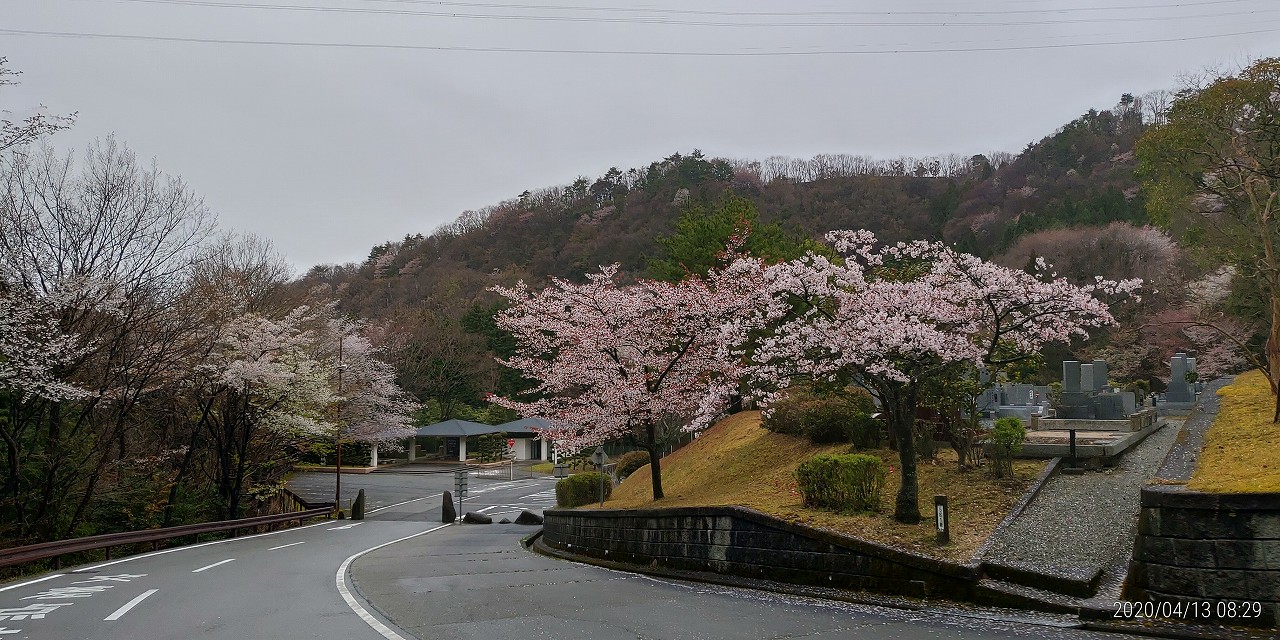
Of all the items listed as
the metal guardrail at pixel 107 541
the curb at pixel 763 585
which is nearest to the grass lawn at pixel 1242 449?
the curb at pixel 763 585

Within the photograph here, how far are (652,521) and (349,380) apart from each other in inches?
1126

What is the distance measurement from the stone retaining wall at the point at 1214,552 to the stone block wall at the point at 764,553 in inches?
74.0

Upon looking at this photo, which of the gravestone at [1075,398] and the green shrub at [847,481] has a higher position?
the gravestone at [1075,398]

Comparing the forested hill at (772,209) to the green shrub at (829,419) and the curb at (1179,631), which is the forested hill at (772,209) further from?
the curb at (1179,631)

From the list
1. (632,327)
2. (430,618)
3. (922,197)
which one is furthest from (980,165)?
(430,618)

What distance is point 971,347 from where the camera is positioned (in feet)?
38.1

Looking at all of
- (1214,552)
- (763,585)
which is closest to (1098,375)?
(763,585)

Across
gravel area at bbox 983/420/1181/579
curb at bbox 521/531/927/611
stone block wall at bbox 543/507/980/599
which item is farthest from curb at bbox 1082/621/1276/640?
curb at bbox 521/531/927/611

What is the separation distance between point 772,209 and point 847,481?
188 feet

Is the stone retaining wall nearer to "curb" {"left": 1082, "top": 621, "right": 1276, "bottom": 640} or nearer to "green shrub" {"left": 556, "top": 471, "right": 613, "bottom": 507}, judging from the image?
"curb" {"left": 1082, "top": 621, "right": 1276, "bottom": 640}

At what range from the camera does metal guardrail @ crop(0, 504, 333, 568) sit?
14406mm

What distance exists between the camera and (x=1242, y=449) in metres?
12.5

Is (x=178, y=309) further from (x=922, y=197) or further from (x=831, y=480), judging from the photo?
(x=922, y=197)

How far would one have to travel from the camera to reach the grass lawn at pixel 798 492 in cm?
1102
